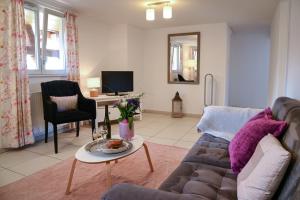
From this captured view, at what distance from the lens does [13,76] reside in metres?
3.02

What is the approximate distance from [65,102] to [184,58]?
10.4ft

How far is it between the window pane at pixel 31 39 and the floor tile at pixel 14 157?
4.29 ft

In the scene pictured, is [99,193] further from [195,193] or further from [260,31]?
[260,31]

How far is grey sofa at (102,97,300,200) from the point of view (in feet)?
3.20

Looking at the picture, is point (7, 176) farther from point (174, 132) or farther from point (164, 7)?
point (164, 7)

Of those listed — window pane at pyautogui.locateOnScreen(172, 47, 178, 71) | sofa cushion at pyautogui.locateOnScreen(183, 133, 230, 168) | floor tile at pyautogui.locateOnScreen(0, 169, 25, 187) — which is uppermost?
window pane at pyautogui.locateOnScreen(172, 47, 178, 71)

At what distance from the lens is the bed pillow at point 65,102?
3.38 m

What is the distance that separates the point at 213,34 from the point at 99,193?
4347 millimetres

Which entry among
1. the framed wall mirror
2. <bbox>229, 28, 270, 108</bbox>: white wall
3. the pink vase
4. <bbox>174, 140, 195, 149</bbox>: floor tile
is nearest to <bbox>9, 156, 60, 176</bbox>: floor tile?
the pink vase

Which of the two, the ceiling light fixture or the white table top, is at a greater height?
the ceiling light fixture

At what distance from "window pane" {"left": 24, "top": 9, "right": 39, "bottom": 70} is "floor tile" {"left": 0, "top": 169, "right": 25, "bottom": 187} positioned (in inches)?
66.4

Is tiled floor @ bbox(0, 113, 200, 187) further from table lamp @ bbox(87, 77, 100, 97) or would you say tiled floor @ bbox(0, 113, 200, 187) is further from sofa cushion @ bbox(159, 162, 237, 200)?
sofa cushion @ bbox(159, 162, 237, 200)

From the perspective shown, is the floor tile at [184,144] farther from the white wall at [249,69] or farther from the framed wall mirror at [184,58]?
the white wall at [249,69]

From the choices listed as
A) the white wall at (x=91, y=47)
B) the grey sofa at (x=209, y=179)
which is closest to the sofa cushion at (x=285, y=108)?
the grey sofa at (x=209, y=179)
